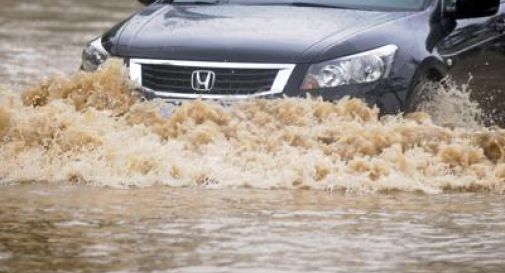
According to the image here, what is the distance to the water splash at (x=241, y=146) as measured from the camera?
34.7 feet

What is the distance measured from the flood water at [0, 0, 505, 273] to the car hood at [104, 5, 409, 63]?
345 mm

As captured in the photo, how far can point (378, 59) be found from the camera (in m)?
11.3

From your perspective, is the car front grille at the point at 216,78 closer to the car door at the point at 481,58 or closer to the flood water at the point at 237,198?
the flood water at the point at 237,198

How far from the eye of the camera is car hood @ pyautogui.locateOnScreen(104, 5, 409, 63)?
36.8 feet

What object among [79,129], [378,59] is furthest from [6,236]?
[378,59]

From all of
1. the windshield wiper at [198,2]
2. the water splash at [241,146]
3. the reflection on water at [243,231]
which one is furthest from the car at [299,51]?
the reflection on water at [243,231]

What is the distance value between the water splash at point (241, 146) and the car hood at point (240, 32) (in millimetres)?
281

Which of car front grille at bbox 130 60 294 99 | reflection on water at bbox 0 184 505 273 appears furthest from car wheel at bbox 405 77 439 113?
reflection on water at bbox 0 184 505 273

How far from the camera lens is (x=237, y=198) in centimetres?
997

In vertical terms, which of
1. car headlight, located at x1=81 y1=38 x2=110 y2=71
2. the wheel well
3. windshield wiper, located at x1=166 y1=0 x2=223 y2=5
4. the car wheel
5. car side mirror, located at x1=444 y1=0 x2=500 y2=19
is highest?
windshield wiper, located at x1=166 y1=0 x2=223 y2=5

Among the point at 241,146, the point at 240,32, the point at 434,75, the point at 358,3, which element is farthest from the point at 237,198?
the point at 358,3

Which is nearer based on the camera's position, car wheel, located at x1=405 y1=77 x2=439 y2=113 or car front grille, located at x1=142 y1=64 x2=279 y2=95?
car front grille, located at x1=142 y1=64 x2=279 y2=95

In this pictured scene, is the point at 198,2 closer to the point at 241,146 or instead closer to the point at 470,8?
the point at 470,8

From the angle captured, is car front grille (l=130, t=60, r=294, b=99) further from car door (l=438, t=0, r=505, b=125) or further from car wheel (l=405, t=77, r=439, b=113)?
car door (l=438, t=0, r=505, b=125)
